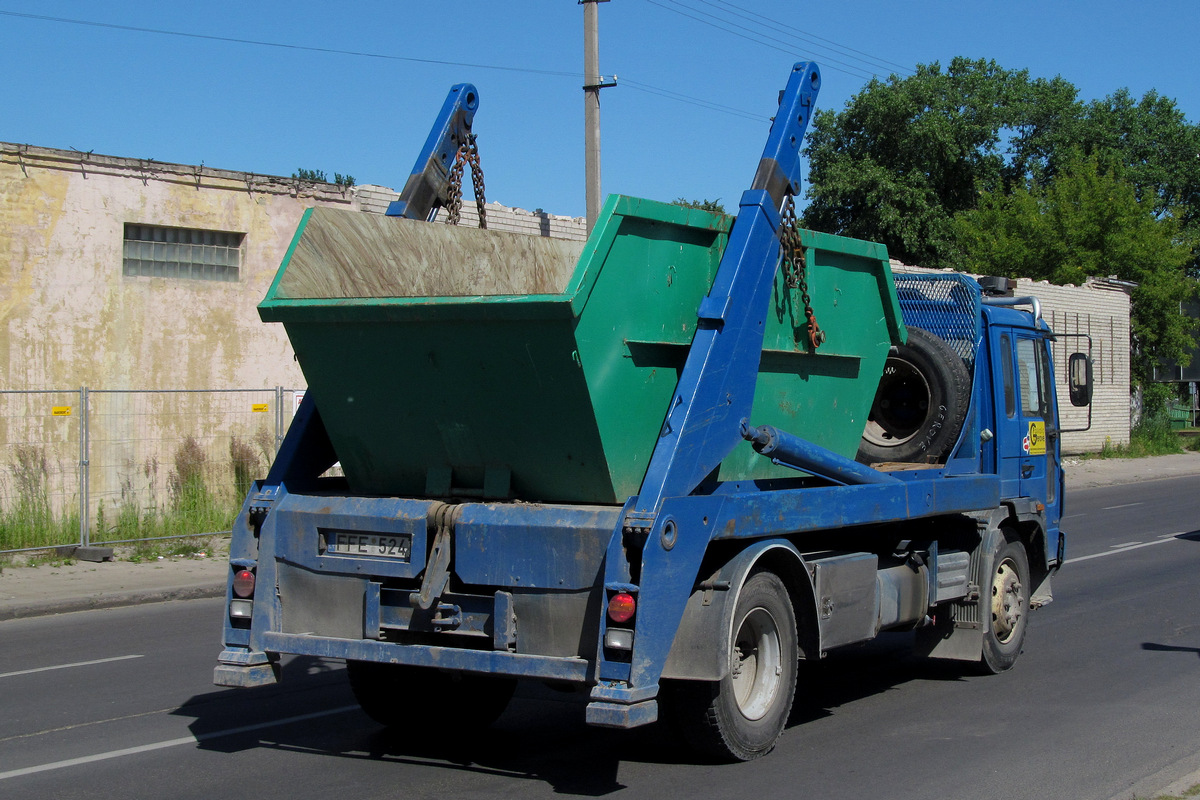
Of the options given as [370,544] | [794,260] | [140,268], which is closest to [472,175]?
[794,260]

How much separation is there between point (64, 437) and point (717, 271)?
480 inches

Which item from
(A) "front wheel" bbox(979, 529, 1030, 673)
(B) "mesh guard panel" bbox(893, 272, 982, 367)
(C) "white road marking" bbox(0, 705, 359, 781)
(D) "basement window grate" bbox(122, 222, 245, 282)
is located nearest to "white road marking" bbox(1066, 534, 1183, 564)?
(A) "front wheel" bbox(979, 529, 1030, 673)

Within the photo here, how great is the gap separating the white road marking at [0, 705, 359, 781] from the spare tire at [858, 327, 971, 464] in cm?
380

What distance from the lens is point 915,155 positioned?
157 ft

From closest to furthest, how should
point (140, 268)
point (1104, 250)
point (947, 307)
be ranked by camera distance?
point (947, 307) < point (140, 268) < point (1104, 250)

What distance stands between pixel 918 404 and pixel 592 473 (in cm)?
350

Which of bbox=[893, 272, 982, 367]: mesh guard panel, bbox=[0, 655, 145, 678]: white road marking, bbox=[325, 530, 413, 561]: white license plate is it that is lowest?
bbox=[0, 655, 145, 678]: white road marking

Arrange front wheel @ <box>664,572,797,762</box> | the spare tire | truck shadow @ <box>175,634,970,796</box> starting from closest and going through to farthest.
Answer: front wheel @ <box>664,572,797,762</box> < truck shadow @ <box>175,634,970,796</box> < the spare tire

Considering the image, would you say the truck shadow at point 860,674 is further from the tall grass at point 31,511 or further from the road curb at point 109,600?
the tall grass at point 31,511

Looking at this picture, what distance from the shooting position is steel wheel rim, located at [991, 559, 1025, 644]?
8391 millimetres

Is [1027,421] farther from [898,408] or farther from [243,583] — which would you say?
[243,583]

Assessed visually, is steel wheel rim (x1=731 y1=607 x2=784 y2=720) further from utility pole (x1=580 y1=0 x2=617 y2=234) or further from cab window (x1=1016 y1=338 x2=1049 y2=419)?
utility pole (x1=580 y1=0 x2=617 y2=234)

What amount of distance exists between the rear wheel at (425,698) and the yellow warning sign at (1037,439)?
14.3 feet

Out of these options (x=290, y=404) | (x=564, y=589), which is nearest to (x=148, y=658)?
(x=564, y=589)
